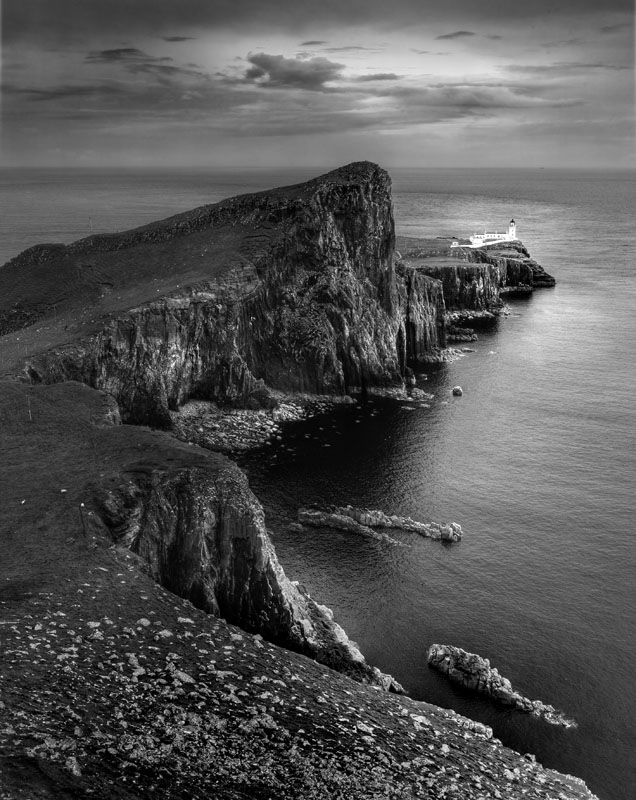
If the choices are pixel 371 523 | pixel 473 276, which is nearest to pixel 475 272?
pixel 473 276

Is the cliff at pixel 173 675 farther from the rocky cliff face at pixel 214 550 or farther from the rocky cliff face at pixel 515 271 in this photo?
the rocky cliff face at pixel 515 271

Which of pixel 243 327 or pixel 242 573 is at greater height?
pixel 243 327

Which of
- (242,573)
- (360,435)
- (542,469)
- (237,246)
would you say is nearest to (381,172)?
(237,246)

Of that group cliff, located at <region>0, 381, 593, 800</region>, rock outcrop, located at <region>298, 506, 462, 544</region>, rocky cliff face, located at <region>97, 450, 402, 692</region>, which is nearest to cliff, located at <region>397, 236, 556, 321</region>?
rock outcrop, located at <region>298, 506, 462, 544</region>

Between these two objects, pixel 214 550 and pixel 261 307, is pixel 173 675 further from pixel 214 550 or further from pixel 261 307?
pixel 261 307

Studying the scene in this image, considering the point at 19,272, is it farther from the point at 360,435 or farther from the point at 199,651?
the point at 199,651

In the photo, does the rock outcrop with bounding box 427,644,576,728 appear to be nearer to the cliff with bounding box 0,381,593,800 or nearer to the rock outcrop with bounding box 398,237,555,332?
the cliff with bounding box 0,381,593,800

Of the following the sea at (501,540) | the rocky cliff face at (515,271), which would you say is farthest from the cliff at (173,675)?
Answer: the rocky cliff face at (515,271)

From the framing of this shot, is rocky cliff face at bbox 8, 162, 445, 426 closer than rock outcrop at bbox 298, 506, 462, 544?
No
